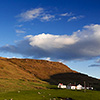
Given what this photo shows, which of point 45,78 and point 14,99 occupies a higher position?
point 45,78

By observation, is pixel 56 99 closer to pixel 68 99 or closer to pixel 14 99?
pixel 68 99

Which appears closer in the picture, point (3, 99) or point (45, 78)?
point (3, 99)

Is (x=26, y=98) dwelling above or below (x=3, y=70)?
below

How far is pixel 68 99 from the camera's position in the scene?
62.2 meters

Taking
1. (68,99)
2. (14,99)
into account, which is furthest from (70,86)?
(14,99)

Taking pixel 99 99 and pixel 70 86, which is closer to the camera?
pixel 99 99

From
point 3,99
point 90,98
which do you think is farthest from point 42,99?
point 90,98

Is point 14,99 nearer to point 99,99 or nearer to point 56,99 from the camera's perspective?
point 56,99

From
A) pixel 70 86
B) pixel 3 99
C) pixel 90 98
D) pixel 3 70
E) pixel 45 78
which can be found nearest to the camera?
pixel 3 99

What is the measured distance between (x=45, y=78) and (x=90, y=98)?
136777 millimetres

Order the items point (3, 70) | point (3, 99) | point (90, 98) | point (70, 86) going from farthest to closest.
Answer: point (3, 70) → point (70, 86) → point (90, 98) → point (3, 99)

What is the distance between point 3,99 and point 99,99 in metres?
33.6

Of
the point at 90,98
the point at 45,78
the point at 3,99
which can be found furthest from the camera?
the point at 45,78

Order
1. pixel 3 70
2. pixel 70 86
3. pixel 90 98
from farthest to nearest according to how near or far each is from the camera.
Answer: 1. pixel 3 70
2. pixel 70 86
3. pixel 90 98
